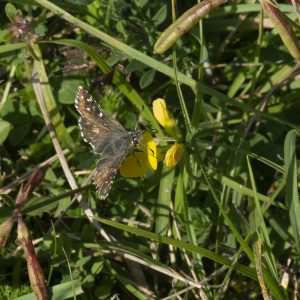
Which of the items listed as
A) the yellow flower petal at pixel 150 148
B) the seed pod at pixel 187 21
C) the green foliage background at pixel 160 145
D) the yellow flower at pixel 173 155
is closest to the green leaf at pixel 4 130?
the green foliage background at pixel 160 145

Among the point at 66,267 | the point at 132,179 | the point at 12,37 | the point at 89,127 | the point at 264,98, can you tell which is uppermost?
the point at 12,37

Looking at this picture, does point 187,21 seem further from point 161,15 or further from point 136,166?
point 161,15

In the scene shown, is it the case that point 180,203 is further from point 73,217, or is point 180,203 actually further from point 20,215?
point 20,215

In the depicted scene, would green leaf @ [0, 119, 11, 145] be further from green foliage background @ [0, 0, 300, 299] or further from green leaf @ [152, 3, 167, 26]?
green leaf @ [152, 3, 167, 26]

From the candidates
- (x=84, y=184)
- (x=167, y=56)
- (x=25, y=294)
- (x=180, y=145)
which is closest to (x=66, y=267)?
(x=25, y=294)

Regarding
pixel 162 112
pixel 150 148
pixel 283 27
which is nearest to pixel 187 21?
pixel 283 27
